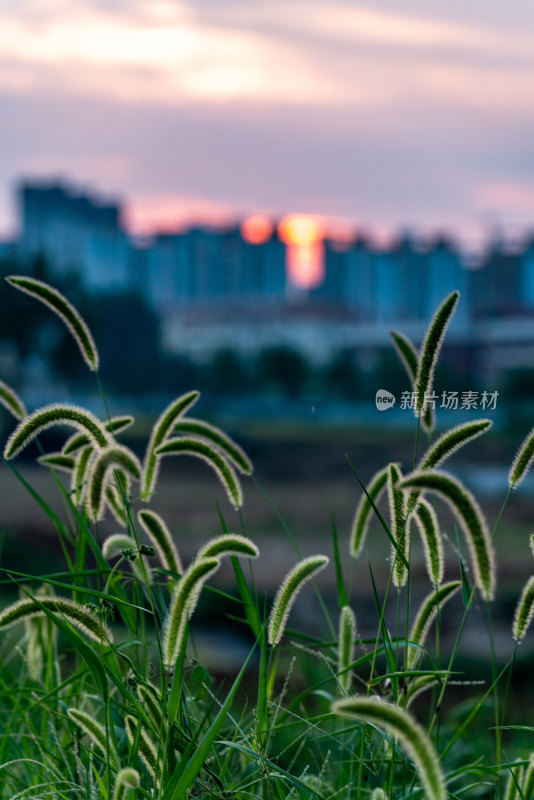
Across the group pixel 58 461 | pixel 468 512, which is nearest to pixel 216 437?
pixel 58 461

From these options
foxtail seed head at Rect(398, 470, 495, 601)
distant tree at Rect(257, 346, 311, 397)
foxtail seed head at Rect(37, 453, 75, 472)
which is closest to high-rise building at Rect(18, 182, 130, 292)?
distant tree at Rect(257, 346, 311, 397)

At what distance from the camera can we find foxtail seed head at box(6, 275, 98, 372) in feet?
6.34

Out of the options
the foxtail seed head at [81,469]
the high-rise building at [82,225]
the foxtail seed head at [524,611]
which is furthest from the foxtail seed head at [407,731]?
the high-rise building at [82,225]

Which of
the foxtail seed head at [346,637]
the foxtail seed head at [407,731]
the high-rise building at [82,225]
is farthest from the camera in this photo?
the high-rise building at [82,225]

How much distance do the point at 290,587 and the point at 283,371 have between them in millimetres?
72727

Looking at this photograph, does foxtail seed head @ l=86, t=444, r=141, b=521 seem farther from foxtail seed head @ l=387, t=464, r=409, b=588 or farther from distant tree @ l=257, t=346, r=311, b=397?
distant tree @ l=257, t=346, r=311, b=397

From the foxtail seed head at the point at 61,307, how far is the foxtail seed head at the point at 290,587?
0.66m

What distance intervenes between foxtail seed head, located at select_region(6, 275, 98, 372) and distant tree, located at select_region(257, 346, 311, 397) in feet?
236

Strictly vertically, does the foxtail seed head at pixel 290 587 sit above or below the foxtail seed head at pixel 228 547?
→ below

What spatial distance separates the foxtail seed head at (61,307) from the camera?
6.34 ft

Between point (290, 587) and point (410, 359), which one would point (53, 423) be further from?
point (410, 359)

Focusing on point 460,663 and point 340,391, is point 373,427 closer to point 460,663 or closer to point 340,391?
point 340,391

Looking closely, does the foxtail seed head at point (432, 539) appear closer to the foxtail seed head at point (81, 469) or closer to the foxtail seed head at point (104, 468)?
the foxtail seed head at point (104, 468)

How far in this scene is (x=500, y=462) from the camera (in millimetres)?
52594
